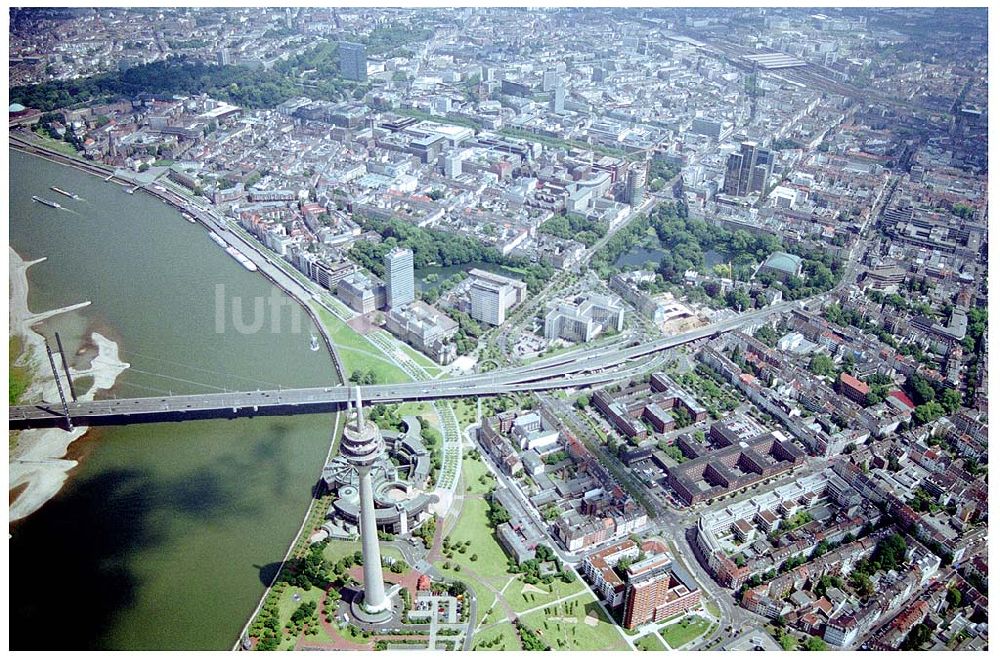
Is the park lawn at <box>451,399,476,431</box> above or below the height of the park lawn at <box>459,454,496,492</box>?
above

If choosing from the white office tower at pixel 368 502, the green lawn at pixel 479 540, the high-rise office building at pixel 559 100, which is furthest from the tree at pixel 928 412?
the high-rise office building at pixel 559 100

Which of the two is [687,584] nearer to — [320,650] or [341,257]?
[320,650]

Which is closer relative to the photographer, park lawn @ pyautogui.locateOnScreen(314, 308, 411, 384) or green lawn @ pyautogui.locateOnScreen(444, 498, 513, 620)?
green lawn @ pyautogui.locateOnScreen(444, 498, 513, 620)

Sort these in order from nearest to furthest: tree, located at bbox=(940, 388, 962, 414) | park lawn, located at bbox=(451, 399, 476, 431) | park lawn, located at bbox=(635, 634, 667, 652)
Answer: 1. park lawn, located at bbox=(635, 634, 667, 652)
2. park lawn, located at bbox=(451, 399, 476, 431)
3. tree, located at bbox=(940, 388, 962, 414)

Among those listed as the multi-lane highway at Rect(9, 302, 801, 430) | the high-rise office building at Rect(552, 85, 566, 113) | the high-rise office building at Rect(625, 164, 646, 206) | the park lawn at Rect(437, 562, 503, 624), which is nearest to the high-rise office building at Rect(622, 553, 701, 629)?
the park lawn at Rect(437, 562, 503, 624)

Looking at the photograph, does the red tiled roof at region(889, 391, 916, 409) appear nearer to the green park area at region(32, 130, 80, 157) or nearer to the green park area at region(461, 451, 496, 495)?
the green park area at region(461, 451, 496, 495)

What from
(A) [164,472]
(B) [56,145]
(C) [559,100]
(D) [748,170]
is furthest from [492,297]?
(B) [56,145]
